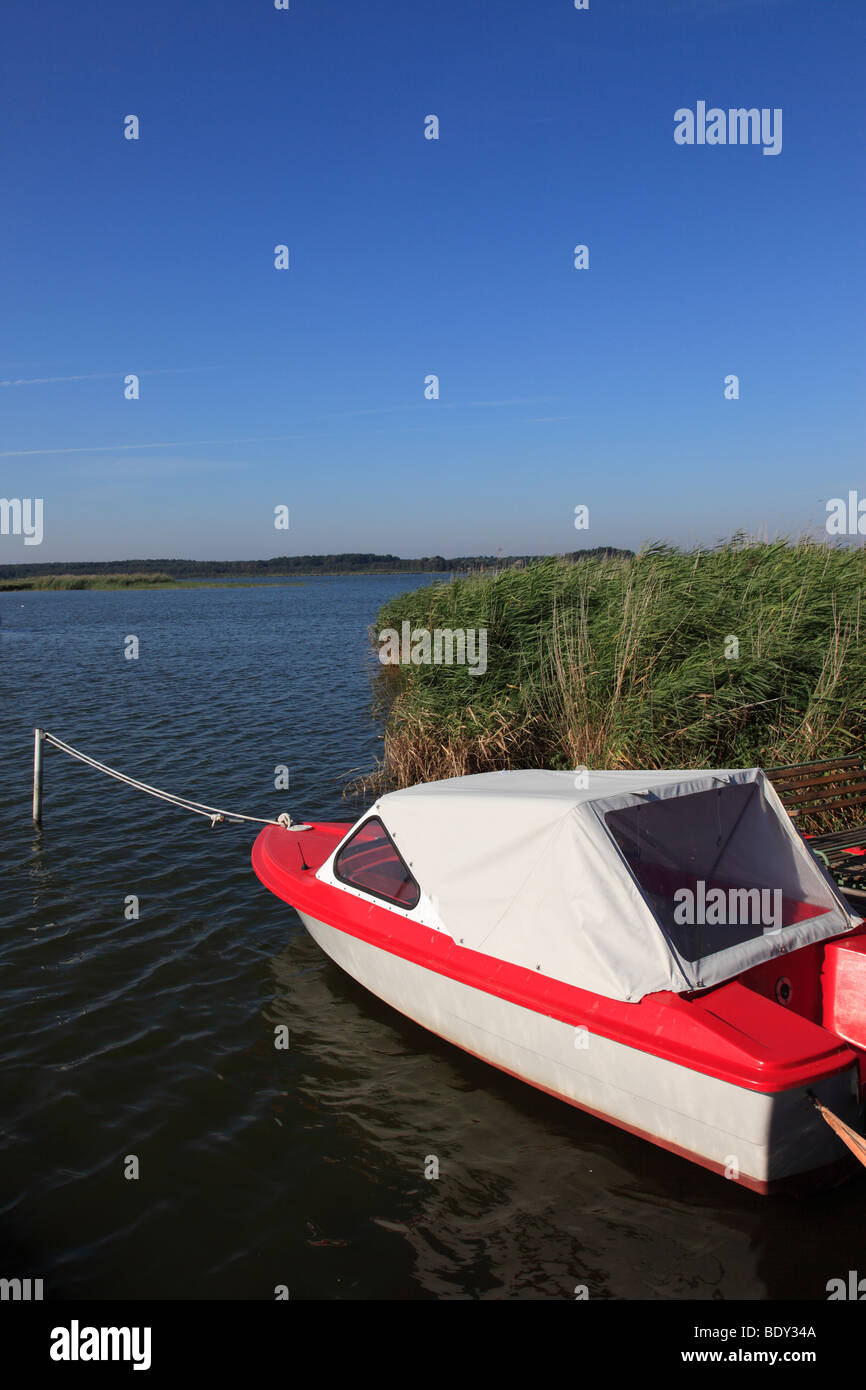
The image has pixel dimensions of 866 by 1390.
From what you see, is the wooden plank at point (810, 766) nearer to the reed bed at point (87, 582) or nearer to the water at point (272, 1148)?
the water at point (272, 1148)

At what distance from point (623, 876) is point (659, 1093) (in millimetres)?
1092

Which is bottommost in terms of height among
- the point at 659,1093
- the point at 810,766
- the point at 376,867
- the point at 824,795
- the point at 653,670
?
the point at 659,1093

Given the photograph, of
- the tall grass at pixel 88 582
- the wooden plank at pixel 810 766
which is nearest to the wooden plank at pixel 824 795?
the wooden plank at pixel 810 766

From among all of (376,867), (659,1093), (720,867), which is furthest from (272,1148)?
(720,867)

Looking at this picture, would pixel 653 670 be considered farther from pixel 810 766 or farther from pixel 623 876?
pixel 623 876

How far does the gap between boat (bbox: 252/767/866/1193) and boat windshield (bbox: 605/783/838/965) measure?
12 mm

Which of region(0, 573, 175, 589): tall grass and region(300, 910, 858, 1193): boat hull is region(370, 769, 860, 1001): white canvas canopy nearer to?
region(300, 910, 858, 1193): boat hull

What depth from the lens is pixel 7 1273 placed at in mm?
4105

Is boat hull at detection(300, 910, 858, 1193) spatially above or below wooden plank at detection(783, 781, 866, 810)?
below

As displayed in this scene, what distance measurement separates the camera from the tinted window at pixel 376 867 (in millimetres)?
5945

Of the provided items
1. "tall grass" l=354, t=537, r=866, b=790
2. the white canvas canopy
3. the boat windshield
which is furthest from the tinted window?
"tall grass" l=354, t=537, r=866, b=790

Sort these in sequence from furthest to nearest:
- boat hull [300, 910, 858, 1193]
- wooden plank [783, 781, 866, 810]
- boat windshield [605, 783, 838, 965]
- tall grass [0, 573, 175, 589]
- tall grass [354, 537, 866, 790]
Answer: tall grass [0, 573, 175, 589], tall grass [354, 537, 866, 790], wooden plank [783, 781, 866, 810], boat windshield [605, 783, 838, 965], boat hull [300, 910, 858, 1193]

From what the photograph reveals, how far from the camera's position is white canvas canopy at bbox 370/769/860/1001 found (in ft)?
14.9

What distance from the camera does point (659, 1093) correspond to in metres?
4.31
